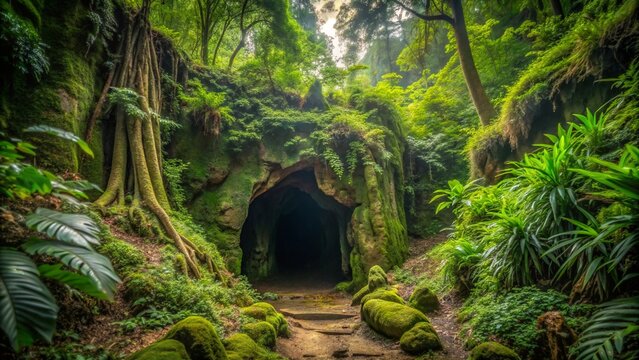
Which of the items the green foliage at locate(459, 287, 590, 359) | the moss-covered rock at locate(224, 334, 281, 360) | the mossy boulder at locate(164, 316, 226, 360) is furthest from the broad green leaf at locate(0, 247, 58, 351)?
the green foliage at locate(459, 287, 590, 359)

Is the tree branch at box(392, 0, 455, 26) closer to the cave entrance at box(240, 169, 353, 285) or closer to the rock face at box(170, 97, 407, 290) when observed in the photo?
the rock face at box(170, 97, 407, 290)

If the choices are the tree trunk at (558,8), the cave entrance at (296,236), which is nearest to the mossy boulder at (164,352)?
the cave entrance at (296,236)

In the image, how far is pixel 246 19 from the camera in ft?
44.1

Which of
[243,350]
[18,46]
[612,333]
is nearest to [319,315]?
[243,350]

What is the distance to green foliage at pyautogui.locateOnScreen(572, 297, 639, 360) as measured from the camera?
8.07 ft

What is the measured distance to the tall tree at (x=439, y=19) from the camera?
29.2 ft

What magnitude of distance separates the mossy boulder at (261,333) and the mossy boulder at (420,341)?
2053 millimetres

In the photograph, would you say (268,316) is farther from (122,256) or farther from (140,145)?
(140,145)

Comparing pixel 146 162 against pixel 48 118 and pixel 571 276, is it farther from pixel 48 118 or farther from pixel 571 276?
pixel 571 276

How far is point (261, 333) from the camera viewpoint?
4.48 meters

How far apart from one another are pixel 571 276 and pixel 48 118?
8.41 m

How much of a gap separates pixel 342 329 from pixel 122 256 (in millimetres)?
4298

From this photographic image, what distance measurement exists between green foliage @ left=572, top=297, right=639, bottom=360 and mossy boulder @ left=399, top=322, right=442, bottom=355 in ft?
5.62

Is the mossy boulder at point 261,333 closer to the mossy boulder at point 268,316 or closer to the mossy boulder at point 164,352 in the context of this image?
the mossy boulder at point 268,316
